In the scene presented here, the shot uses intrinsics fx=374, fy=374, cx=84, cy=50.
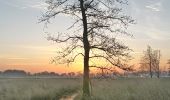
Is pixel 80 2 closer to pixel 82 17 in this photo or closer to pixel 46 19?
pixel 82 17

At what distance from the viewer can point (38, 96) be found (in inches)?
984

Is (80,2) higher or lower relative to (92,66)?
higher

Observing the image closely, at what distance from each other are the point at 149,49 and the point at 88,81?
72281 millimetres

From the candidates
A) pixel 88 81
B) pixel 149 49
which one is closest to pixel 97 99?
pixel 88 81

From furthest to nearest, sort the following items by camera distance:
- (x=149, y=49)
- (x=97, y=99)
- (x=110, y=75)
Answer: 1. (x=149, y=49)
2. (x=110, y=75)
3. (x=97, y=99)

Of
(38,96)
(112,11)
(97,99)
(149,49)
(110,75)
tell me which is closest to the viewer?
(97,99)

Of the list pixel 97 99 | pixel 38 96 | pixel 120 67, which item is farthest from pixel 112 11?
pixel 38 96

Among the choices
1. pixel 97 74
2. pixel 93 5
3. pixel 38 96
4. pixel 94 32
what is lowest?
pixel 38 96

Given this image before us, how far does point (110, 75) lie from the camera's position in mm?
23359

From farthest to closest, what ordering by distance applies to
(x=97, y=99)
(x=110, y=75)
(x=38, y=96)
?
1. (x=38, y=96)
2. (x=110, y=75)
3. (x=97, y=99)

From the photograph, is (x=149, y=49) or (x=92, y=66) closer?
(x=92, y=66)

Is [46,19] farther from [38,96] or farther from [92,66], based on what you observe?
[38,96]

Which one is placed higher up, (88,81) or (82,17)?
(82,17)

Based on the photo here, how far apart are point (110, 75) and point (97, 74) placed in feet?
2.69
